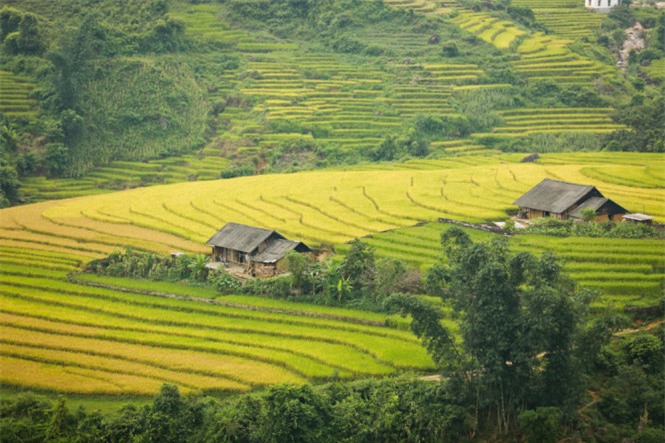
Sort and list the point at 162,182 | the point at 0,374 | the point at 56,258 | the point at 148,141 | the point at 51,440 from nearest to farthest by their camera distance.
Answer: the point at 51,440 < the point at 0,374 < the point at 56,258 < the point at 162,182 < the point at 148,141

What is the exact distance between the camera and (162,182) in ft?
169

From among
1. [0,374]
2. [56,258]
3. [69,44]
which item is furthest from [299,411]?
[69,44]

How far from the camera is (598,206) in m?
34.7

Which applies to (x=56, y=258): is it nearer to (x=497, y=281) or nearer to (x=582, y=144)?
(x=497, y=281)

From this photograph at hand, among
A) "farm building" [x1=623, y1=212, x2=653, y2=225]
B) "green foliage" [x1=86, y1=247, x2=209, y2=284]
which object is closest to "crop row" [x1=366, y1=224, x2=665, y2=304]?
"farm building" [x1=623, y1=212, x2=653, y2=225]

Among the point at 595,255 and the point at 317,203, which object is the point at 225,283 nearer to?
the point at 317,203

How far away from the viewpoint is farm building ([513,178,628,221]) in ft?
114

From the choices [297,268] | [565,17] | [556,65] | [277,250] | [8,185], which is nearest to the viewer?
[297,268]

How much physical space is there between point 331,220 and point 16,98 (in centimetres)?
2659

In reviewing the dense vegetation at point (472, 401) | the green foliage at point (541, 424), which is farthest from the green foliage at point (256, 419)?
the green foliage at point (541, 424)

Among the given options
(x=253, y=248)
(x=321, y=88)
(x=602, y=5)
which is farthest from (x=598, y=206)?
(x=602, y=5)

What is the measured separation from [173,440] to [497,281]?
816 centimetres

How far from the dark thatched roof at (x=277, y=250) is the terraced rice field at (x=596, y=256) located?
6.48 ft

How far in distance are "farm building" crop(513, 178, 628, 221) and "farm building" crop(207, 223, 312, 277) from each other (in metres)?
9.52
